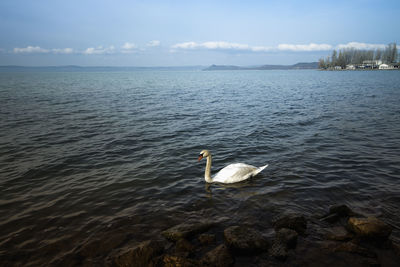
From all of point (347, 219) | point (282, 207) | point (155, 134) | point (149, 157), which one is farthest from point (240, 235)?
point (155, 134)

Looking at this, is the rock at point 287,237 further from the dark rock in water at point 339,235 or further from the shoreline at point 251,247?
the dark rock in water at point 339,235

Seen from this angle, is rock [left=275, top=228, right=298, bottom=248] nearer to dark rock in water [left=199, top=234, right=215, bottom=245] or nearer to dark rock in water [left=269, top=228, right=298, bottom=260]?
dark rock in water [left=269, top=228, right=298, bottom=260]

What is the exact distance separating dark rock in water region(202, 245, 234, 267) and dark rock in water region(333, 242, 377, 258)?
250 centimetres

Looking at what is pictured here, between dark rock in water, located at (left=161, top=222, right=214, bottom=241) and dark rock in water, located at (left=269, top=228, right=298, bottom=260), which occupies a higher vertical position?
dark rock in water, located at (left=269, top=228, right=298, bottom=260)

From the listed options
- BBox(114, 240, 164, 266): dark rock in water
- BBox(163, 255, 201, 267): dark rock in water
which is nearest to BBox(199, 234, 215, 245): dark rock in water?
BBox(163, 255, 201, 267): dark rock in water

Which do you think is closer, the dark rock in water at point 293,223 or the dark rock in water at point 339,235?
the dark rock in water at point 339,235

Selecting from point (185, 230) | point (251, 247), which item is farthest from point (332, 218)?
point (185, 230)

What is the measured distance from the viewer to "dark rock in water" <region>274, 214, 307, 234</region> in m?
6.14

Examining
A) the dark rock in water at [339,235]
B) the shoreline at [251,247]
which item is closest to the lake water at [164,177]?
the shoreline at [251,247]

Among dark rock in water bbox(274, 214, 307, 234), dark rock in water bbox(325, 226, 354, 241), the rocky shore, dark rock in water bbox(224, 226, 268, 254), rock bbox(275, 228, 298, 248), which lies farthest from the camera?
dark rock in water bbox(274, 214, 307, 234)

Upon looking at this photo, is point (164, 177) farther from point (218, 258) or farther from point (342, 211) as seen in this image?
point (342, 211)

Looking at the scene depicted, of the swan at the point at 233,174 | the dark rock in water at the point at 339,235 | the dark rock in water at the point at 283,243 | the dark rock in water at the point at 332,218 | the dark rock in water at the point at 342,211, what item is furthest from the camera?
the swan at the point at 233,174

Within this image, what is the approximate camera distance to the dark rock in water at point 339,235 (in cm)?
573

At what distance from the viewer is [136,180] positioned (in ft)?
31.6
